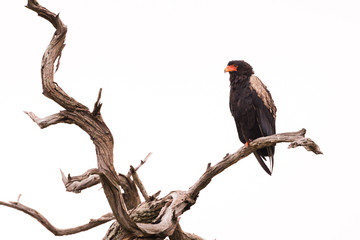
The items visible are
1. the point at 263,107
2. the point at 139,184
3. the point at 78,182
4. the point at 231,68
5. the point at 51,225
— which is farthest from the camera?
the point at 231,68

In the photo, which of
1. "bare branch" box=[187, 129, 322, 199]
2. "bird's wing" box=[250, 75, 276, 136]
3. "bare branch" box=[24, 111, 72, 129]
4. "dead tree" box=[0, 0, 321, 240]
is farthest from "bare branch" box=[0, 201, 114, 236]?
"bird's wing" box=[250, 75, 276, 136]

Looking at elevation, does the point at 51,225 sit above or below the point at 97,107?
below

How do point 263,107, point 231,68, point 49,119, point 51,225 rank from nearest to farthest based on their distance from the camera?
point 49,119
point 51,225
point 263,107
point 231,68

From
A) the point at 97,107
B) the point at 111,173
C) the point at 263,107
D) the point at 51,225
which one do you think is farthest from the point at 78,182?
the point at 263,107

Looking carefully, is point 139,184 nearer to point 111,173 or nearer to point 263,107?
point 111,173

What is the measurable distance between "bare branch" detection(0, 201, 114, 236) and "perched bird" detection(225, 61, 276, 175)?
7.12ft

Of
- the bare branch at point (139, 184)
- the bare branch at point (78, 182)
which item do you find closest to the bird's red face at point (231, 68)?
the bare branch at point (139, 184)

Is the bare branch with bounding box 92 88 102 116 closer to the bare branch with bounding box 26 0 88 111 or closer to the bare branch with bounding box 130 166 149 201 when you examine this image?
the bare branch with bounding box 26 0 88 111

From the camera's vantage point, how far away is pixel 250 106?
600 cm

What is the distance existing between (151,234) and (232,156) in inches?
51.1

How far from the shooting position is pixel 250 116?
603 cm

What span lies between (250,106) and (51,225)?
2.96 meters

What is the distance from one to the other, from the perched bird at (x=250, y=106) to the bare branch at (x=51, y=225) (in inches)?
85.4

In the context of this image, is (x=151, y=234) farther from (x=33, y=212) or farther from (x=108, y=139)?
(x=33, y=212)
